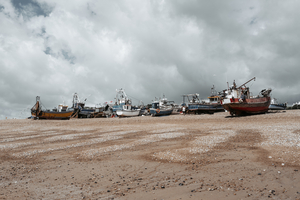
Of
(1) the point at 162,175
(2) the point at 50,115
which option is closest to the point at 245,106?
(1) the point at 162,175

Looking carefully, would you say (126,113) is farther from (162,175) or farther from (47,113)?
(162,175)

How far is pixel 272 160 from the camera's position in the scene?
8.31 meters

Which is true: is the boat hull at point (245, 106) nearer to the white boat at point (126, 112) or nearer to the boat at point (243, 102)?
the boat at point (243, 102)

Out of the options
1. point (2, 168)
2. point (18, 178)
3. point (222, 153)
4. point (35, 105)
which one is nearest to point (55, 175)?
point (18, 178)

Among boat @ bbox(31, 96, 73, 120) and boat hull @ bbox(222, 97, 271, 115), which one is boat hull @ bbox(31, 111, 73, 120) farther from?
boat hull @ bbox(222, 97, 271, 115)

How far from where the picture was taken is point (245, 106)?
1499 inches

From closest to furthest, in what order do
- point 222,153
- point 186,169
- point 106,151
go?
point 186,169 < point 222,153 < point 106,151

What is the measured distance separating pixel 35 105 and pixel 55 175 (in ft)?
240

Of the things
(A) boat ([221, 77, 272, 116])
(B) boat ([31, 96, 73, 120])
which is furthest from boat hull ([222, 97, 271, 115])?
(B) boat ([31, 96, 73, 120])

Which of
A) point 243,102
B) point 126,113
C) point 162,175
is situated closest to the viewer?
point 162,175

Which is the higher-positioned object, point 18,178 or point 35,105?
point 35,105

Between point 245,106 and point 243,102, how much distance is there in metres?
1.01

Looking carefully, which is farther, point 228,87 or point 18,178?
point 228,87

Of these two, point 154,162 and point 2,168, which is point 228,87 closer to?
point 154,162
